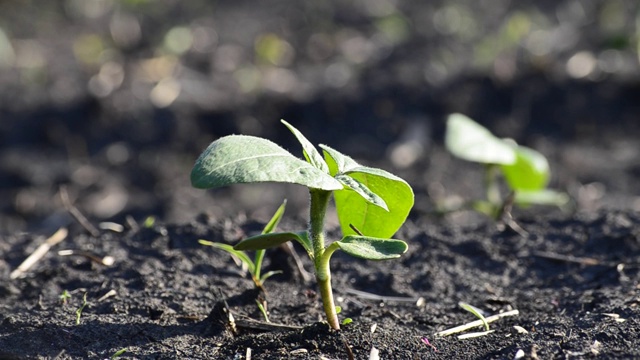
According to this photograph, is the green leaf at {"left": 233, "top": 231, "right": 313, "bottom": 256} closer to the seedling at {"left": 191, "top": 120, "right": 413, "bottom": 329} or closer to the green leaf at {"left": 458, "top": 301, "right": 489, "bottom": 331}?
the seedling at {"left": 191, "top": 120, "right": 413, "bottom": 329}

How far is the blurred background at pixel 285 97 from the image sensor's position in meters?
4.41

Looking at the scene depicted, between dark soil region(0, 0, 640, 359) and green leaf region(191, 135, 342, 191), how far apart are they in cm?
42

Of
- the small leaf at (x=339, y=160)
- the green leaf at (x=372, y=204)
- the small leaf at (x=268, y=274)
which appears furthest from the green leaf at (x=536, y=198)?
the small leaf at (x=339, y=160)

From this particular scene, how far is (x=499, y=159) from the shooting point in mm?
2959

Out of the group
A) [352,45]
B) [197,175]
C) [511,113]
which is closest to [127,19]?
[352,45]

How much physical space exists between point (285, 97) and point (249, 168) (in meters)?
3.40

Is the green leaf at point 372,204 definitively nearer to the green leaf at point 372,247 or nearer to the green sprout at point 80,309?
the green leaf at point 372,247

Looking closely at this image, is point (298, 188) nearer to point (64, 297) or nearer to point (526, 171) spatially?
point (526, 171)

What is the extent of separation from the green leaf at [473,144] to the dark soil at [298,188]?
0.24 m

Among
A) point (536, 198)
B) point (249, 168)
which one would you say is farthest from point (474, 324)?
point (536, 198)

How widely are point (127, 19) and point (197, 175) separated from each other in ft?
15.8

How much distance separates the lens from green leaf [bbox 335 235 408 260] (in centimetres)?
165

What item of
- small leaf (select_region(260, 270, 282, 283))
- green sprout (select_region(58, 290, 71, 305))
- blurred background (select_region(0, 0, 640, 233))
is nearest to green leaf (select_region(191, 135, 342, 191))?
small leaf (select_region(260, 270, 282, 283))

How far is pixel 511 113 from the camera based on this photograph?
4.82 metres
